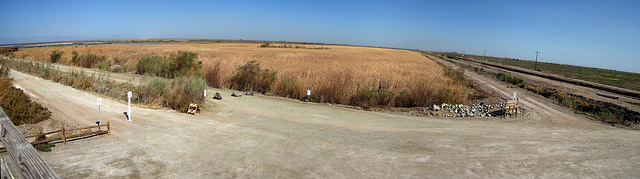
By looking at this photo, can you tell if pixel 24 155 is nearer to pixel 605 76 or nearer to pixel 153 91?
pixel 153 91

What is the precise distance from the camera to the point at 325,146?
891 centimetres

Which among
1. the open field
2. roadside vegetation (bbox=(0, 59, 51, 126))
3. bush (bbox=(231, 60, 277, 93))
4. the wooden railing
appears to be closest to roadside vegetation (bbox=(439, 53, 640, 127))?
bush (bbox=(231, 60, 277, 93))

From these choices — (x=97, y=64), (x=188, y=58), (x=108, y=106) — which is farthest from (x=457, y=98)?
(x=97, y=64)

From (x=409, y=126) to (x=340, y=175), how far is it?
6.03 metres

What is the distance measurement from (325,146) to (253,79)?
12.7 meters

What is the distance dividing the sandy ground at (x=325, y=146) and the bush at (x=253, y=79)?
643 cm

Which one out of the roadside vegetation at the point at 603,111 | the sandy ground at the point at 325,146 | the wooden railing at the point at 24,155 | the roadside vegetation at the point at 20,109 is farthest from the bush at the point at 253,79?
the wooden railing at the point at 24,155

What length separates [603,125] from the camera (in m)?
13.2

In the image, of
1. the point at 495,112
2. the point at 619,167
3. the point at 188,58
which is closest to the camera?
the point at 619,167

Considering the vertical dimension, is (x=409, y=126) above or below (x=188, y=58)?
below

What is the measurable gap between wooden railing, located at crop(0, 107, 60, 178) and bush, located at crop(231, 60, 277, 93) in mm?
17292

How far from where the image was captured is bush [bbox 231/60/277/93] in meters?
20.3

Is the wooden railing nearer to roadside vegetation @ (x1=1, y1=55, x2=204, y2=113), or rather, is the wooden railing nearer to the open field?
roadside vegetation @ (x1=1, y1=55, x2=204, y2=113)

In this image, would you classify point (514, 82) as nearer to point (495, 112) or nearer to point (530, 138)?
point (495, 112)
